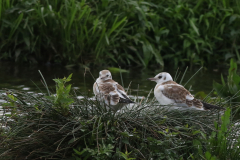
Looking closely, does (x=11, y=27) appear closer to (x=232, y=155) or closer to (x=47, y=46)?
(x=47, y=46)

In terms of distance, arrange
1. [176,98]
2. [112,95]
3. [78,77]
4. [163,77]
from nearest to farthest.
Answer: [112,95] → [176,98] → [163,77] → [78,77]

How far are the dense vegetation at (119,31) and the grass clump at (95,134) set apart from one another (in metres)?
5.37

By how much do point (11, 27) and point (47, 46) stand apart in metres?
0.90

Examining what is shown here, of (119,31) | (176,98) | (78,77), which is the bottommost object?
(78,77)

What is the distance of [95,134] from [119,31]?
21.0 feet

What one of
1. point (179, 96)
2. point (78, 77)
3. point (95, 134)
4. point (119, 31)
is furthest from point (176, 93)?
point (119, 31)

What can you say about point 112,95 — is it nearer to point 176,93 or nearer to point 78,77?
point 176,93

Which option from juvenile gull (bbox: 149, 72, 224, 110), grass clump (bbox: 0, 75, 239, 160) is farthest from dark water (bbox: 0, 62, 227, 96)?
grass clump (bbox: 0, 75, 239, 160)

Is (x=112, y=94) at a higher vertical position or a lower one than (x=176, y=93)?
higher

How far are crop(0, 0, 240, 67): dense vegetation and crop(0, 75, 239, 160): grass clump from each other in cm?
537

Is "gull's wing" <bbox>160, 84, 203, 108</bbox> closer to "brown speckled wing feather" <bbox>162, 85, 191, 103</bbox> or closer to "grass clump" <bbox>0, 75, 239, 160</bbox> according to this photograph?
"brown speckled wing feather" <bbox>162, 85, 191, 103</bbox>

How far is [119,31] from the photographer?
10359mm

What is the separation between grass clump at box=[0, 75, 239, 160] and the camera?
4.15 meters

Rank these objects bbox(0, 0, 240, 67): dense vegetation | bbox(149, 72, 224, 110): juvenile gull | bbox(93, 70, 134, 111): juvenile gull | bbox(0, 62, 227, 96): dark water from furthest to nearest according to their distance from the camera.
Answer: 1. bbox(0, 0, 240, 67): dense vegetation
2. bbox(0, 62, 227, 96): dark water
3. bbox(149, 72, 224, 110): juvenile gull
4. bbox(93, 70, 134, 111): juvenile gull
